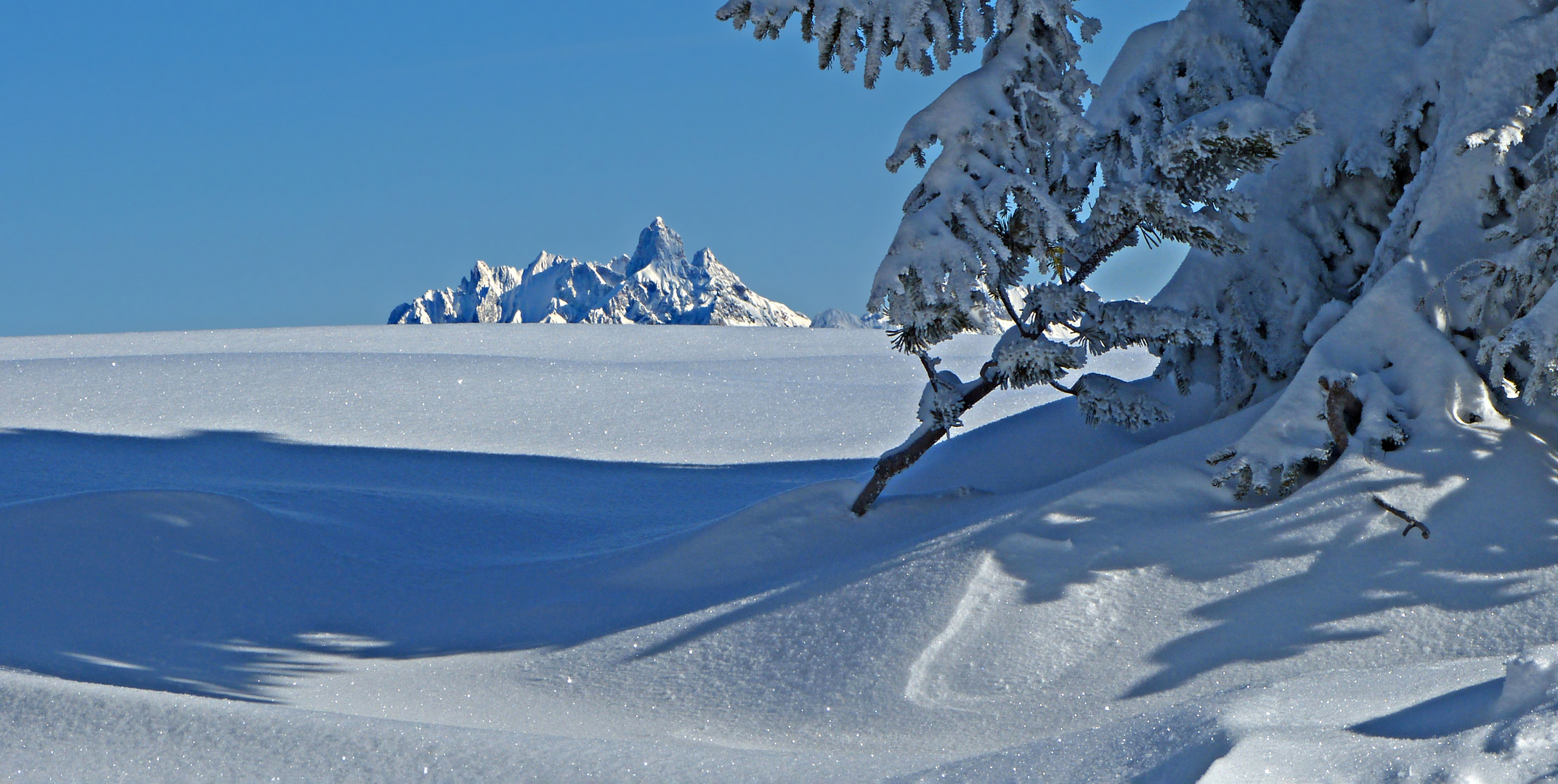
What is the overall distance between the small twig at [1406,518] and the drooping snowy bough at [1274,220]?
1.29 ft

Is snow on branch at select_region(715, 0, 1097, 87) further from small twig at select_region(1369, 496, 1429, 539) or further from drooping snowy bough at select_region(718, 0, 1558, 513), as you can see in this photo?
small twig at select_region(1369, 496, 1429, 539)

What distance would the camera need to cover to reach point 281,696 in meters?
4.41

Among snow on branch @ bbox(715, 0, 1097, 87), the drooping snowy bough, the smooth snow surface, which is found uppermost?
snow on branch @ bbox(715, 0, 1097, 87)

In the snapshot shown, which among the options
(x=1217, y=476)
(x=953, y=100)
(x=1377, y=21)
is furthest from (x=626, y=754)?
(x=1377, y=21)

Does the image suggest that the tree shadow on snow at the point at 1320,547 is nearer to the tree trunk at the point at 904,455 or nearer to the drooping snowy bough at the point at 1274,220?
the drooping snowy bough at the point at 1274,220

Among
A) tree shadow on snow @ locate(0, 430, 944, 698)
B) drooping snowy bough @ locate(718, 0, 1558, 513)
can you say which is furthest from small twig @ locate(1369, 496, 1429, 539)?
tree shadow on snow @ locate(0, 430, 944, 698)

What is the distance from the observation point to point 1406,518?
4555mm

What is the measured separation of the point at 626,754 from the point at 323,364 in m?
10.3

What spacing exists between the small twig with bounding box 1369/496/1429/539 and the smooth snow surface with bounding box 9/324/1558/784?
0.05m

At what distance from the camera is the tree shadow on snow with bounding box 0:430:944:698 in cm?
502

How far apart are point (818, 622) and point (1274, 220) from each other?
368cm

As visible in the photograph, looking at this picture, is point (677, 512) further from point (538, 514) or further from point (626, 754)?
→ point (626, 754)

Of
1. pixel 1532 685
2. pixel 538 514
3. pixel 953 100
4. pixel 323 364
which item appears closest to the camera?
pixel 1532 685

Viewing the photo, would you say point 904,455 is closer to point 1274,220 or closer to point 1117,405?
point 1117,405
